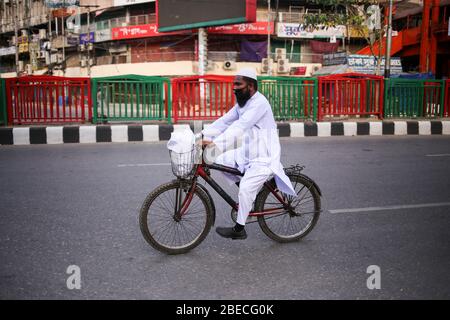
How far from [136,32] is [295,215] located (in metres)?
36.5

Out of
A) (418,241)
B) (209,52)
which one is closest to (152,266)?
(418,241)

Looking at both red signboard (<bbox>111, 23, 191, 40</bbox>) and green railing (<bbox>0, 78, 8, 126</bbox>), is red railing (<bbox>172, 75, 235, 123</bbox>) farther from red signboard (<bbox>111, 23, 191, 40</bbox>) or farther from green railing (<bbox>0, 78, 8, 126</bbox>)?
red signboard (<bbox>111, 23, 191, 40</bbox>)

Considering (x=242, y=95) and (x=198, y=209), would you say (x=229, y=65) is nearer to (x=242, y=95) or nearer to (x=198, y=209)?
(x=242, y=95)

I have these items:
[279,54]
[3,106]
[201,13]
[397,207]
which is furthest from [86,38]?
[397,207]

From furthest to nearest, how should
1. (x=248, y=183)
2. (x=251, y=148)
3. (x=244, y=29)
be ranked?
(x=244, y=29) < (x=251, y=148) < (x=248, y=183)

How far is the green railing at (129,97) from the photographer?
11.4m

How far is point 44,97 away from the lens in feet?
36.6

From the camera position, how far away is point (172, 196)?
12.0 ft

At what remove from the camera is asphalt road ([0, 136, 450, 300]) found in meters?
2.98

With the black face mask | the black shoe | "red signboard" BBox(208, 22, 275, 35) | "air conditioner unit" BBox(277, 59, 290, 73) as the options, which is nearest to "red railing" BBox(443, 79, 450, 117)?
the black face mask

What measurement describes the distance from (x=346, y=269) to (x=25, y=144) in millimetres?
8679

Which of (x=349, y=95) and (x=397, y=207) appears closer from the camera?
(x=397, y=207)

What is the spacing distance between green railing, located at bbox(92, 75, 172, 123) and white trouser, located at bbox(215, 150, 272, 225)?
7974 millimetres

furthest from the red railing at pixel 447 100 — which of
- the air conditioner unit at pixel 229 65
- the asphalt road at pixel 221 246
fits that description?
the air conditioner unit at pixel 229 65
